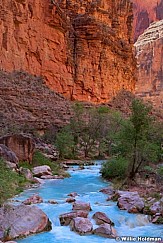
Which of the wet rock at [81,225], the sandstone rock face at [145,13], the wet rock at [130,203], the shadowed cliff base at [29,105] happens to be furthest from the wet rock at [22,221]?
the sandstone rock face at [145,13]

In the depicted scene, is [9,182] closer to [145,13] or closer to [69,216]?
[69,216]

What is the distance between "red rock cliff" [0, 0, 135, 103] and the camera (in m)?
35.7

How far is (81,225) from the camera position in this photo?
7785mm

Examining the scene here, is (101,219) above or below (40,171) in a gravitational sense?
above

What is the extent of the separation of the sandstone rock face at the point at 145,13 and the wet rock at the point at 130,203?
357 ft

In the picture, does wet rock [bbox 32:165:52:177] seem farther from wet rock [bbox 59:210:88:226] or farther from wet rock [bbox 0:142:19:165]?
wet rock [bbox 59:210:88:226]

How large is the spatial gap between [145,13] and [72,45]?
3023 inches

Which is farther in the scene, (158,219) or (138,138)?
(138,138)

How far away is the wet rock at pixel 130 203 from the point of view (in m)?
9.38

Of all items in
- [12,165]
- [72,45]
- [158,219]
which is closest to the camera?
[158,219]

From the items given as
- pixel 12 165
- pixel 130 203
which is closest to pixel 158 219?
pixel 130 203

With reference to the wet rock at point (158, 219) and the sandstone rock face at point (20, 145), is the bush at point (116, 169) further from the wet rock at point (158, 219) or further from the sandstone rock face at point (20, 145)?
the wet rock at point (158, 219)

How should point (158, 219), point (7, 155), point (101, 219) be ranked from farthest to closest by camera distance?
point (7, 155)
point (158, 219)
point (101, 219)

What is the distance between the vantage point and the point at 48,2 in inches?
1610
